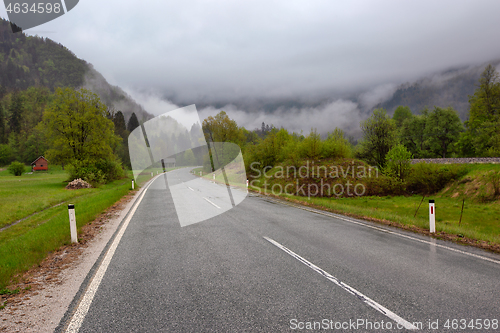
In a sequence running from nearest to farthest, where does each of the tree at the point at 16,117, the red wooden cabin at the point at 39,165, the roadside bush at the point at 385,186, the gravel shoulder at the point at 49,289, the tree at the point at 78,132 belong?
1. the gravel shoulder at the point at 49,289
2. the roadside bush at the point at 385,186
3. the tree at the point at 78,132
4. the red wooden cabin at the point at 39,165
5. the tree at the point at 16,117

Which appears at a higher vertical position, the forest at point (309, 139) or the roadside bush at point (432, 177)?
the forest at point (309, 139)

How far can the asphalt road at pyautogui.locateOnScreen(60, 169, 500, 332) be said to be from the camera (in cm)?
305

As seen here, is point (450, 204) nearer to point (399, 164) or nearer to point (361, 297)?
point (399, 164)

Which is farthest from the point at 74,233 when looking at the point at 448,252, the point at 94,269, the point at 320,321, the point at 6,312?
the point at 448,252

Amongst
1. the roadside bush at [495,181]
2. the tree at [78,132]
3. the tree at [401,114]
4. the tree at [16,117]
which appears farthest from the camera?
the tree at [16,117]

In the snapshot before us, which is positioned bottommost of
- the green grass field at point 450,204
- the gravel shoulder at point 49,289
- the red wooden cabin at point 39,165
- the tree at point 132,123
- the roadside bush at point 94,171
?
the green grass field at point 450,204

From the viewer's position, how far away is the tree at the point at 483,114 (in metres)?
44.3

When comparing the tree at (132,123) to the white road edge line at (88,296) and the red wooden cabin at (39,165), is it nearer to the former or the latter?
the red wooden cabin at (39,165)

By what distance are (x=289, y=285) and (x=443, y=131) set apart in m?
70.3

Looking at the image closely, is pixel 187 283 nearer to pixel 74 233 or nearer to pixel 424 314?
pixel 424 314

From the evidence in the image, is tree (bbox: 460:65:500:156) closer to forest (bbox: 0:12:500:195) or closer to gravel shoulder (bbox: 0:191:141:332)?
forest (bbox: 0:12:500:195)

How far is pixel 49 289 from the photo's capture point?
4047 millimetres

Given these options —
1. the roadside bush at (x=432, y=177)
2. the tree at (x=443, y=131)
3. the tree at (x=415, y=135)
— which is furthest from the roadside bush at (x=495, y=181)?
the tree at (x=415, y=135)

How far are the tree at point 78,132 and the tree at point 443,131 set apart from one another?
220ft
